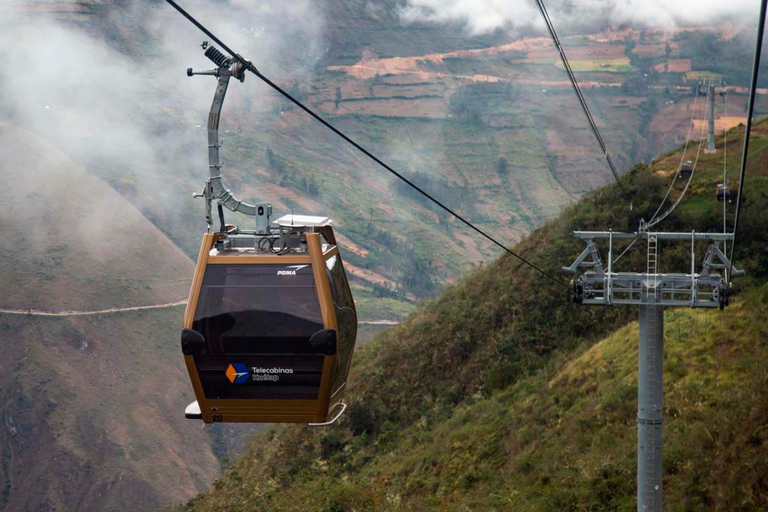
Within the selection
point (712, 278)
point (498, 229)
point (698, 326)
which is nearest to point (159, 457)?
point (698, 326)

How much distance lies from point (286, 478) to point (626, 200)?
18946 mm

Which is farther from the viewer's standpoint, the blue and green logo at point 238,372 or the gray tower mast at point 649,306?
the gray tower mast at point 649,306

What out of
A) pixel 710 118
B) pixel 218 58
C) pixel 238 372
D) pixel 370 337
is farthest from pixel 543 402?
pixel 370 337

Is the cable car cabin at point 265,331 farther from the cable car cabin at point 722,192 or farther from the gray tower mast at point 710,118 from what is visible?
the gray tower mast at point 710,118

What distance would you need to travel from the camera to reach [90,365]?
10506cm

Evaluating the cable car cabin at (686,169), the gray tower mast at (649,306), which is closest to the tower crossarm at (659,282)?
the gray tower mast at (649,306)

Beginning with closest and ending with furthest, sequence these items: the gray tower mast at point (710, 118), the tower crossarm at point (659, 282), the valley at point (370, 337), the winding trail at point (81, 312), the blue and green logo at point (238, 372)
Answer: the blue and green logo at point (238, 372)
the tower crossarm at point (659, 282)
the valley at point (370, 337)
the gray tower mast at point (710, 118)
the winding trail at point (81, 312)

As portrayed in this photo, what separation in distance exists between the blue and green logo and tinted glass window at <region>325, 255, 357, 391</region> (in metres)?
1.04

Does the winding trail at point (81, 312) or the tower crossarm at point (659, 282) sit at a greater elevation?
the tower crossarm at point (659, 282)

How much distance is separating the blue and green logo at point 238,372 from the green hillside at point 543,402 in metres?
14.3

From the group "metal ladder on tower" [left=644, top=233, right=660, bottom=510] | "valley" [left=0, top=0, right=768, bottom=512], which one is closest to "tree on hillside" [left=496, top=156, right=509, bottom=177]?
"valley" [left=0, top=0, right=768, bottom=512]

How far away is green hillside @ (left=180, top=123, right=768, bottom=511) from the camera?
2473 cm

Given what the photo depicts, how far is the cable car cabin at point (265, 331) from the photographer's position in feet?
37.6

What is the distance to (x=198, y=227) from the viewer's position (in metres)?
160
